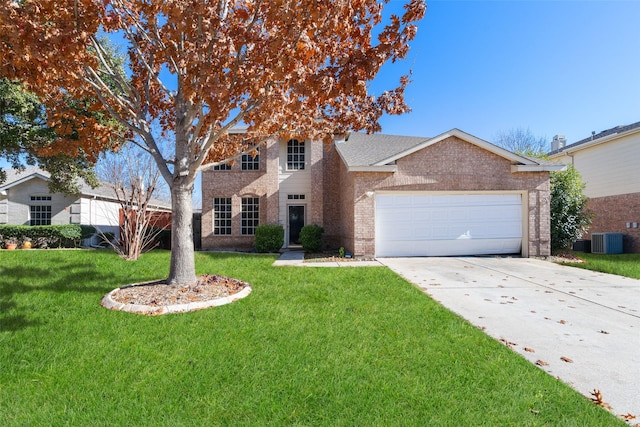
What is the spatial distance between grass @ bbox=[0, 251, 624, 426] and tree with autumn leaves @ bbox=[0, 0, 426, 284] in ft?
6.59

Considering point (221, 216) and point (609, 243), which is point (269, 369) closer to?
point (221, 216)

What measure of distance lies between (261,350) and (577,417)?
9.43 ft

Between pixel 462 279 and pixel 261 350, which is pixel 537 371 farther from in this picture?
pixel 462 279

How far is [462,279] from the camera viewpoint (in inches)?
293

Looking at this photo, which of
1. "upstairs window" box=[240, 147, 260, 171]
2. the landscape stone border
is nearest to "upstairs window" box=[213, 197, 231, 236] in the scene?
"upstairs window" box=[240, 147, 260, 171]

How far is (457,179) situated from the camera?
1106cm

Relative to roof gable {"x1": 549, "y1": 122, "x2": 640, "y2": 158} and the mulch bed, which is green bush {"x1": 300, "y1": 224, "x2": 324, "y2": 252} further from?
roof gable {"x1": 549, "y1": 122, "x2": 640, "y2": 158}

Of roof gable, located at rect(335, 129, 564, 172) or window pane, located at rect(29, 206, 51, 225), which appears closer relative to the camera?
roof gable, located at rect(335, 129, 564, 172)

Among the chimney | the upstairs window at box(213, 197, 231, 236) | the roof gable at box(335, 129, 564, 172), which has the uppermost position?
the chimney

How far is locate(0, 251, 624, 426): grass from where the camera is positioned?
2496 mm

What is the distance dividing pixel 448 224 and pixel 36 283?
11326mm

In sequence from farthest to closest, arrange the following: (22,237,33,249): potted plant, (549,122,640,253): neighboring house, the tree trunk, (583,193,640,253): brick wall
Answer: (22,237,33,249): potted plant → (549,122,640,253): neighboring house → (583,193,640,253): brick wall → the tree trunk

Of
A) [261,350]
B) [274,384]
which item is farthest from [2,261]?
[274,384]

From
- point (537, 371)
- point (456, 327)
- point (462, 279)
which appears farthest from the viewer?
point (462, 279)
